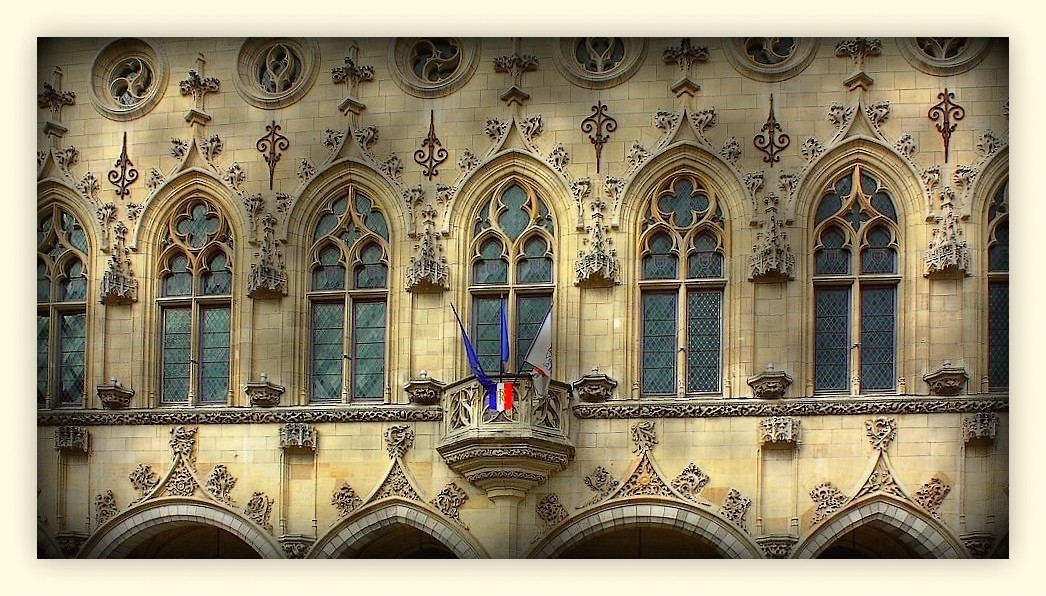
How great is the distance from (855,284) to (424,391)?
13.7 ft

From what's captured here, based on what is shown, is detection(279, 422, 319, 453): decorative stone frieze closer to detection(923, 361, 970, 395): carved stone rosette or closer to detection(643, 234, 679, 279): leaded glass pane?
detection(643, 234, 679, 279): leaded glass pane

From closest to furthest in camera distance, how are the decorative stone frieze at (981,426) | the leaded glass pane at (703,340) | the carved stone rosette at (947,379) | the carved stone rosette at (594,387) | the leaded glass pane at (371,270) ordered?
the decorative stone frieze at (981,426)
the carved stone rosette at (947,379)
the carved stone rosette at (594,387)
the leaded glass pane at (703,340)
the leaded glass pane at (371,270)

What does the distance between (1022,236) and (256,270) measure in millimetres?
7130

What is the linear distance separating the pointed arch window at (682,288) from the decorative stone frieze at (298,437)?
10.5 ft

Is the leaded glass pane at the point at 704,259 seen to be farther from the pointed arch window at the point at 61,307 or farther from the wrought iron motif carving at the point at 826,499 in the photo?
the pointed arch window at the point at 61,307

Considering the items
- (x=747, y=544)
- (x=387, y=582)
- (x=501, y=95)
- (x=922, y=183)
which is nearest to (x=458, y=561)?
(x=387, y=582)

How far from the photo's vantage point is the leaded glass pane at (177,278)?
15570 mm

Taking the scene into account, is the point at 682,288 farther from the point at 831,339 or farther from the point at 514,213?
the point at 514,213

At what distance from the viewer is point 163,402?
1539 centimetres

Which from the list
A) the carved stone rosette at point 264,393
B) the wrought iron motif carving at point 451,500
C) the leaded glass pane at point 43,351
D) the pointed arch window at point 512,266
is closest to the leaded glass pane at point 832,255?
the pointed arch window at point 512,266

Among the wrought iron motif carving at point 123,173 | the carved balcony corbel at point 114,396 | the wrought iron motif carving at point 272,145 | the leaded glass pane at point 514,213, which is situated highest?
the wrought iron motif carving at point 272,145

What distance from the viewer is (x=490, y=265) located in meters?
15.2

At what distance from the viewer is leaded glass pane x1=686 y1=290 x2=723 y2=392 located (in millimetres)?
14750

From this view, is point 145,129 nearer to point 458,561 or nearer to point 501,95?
point 501,95
